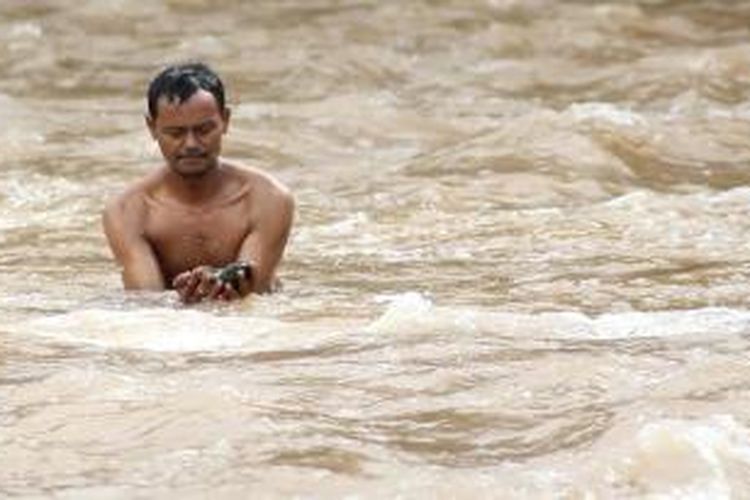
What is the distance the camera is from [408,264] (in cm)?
823

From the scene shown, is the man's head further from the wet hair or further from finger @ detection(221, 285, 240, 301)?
finger @ detection(221, 285, 240, 301)

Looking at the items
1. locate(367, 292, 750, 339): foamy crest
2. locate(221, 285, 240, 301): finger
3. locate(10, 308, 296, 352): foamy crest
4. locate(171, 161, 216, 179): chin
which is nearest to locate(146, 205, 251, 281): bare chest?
locate(171, 161, 216, 179): chin

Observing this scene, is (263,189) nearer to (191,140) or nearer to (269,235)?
(269,235)

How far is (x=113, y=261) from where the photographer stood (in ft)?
28.2

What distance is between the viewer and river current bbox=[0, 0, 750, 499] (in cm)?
465

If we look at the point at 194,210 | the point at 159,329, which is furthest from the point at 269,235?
the point at 159,329

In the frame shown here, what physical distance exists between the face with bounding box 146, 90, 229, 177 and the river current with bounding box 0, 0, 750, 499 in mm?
489

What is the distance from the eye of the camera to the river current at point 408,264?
465 cm

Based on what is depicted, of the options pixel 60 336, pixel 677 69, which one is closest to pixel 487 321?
pixel 60 336

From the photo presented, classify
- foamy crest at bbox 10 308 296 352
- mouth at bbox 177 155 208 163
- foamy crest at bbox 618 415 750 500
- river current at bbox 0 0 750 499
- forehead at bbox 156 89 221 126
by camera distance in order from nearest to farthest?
foamy crest at bbox 618 415 750 500, river current at bbox 0 0 750 499, foamy crest at bbox 10 308 296 352, forehead at bbox 156 89 221 126, mouth at bbox 177 155 208 163

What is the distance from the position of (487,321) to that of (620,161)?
4839 millimetres

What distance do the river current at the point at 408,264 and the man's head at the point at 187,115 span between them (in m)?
0.52

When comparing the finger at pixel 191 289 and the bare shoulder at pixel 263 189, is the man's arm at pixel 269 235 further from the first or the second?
the finger at pixel 191 289

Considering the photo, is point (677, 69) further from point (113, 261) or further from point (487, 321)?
point (487, 321)
